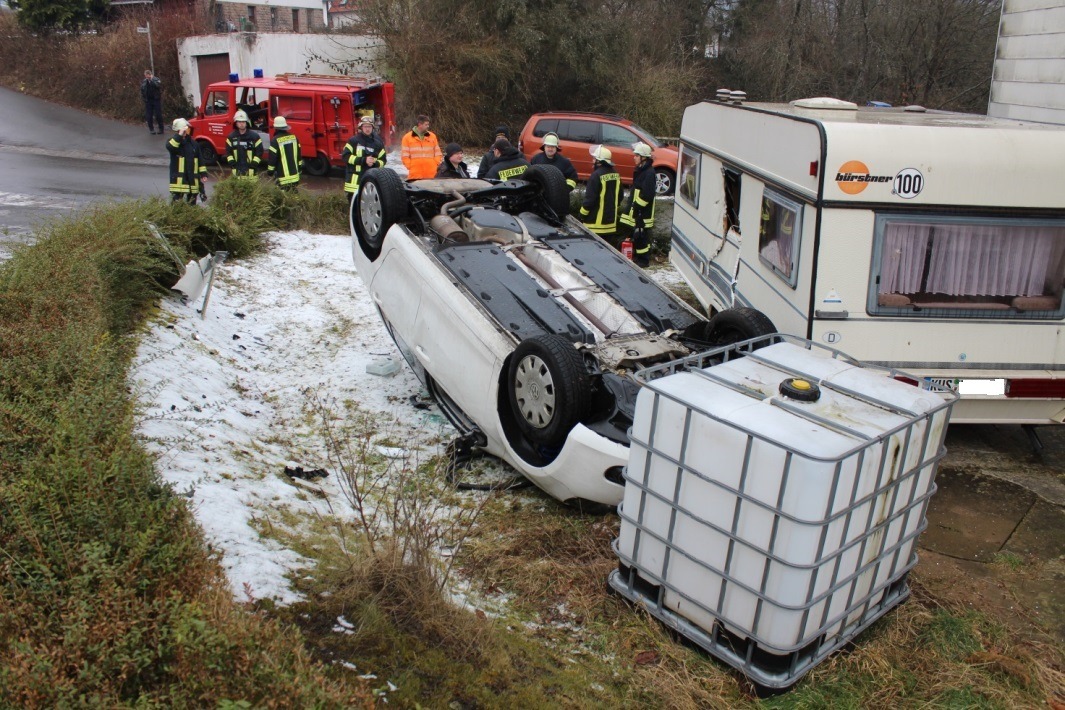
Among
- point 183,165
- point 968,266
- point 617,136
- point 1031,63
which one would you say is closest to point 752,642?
point 968,266

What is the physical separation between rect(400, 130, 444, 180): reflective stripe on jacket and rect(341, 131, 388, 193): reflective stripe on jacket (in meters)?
0.81

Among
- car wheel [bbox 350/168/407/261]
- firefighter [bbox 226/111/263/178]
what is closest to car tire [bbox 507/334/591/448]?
car wheel [bbox 350/168/407/261]

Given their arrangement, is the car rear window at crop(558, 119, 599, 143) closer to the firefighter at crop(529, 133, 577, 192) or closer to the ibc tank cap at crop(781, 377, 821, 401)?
the firefighter at crop(529, 133, 577, 192)

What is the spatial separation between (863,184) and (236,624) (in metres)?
4.28

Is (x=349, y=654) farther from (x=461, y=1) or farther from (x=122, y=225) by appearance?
(x=461, y=1)

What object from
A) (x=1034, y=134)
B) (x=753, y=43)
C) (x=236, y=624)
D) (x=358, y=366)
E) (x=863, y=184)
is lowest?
(x=358, y=366)

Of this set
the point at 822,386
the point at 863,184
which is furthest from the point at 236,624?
the point at 863,184

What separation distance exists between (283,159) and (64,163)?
27.1 feet

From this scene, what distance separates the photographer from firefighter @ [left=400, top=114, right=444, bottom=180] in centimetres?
1232

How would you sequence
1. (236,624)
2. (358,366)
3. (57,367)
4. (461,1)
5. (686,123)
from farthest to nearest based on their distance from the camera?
(461,1) → (686,123) → (358,366) → (57,367) → (236,624)

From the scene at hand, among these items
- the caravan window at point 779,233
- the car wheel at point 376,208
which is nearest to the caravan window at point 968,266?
the caravan window at point 779,233

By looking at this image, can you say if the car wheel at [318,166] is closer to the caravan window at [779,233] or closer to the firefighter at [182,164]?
the firefighter at [182,164]

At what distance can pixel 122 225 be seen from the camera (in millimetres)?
7734

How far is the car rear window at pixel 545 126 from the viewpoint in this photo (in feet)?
53.6
